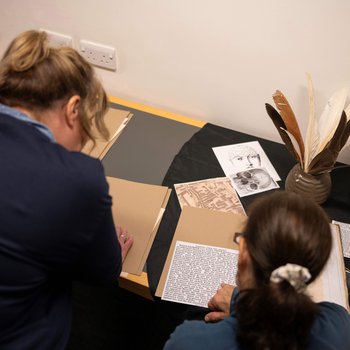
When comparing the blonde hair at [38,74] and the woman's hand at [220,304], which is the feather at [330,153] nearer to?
the woman's hand at [220,304]

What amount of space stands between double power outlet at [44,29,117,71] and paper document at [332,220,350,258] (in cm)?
100

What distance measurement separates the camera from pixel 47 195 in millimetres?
A: 620

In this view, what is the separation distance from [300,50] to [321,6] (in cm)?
14

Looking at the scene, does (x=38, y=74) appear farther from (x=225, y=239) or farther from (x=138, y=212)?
(x=225, y=239)

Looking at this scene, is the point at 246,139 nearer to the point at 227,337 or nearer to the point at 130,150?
the point at 130,150

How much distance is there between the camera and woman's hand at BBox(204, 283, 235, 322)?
2.77 feet

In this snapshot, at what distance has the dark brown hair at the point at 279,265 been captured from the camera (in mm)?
571

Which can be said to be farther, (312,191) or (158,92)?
(158,92)

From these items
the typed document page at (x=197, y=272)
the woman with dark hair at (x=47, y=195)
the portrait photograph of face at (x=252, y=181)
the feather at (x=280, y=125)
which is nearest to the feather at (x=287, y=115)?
the feather at (x=280, y=125)

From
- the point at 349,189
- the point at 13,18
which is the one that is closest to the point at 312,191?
the point at 349,189

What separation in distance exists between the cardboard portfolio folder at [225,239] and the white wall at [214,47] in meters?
0.47

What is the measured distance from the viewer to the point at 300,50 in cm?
116

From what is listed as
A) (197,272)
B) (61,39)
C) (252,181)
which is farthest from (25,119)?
(61,39)

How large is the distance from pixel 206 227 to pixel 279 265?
47cm
